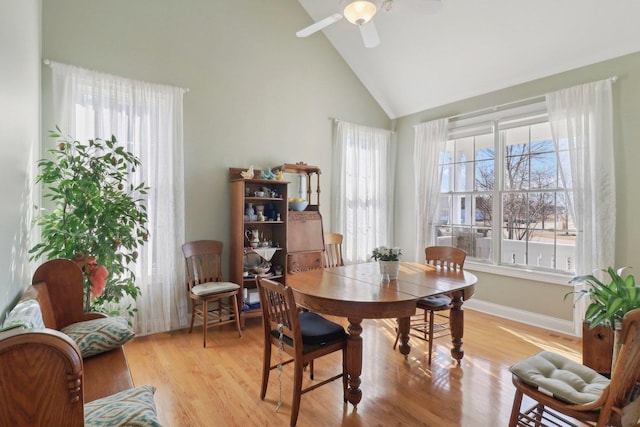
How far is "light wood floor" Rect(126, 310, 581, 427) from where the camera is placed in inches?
82.2

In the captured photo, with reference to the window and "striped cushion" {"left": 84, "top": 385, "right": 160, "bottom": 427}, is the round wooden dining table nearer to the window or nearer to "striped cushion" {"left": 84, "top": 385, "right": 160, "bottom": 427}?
"striped cushion" {"left": 84, "top": 385, "right": 160, "bottom": 427}

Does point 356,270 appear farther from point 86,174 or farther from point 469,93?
point 469,93

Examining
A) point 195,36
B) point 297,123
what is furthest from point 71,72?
point 297,123

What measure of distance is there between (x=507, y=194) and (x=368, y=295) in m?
2.92

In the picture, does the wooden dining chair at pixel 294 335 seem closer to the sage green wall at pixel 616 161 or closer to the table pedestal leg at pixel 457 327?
the table pedestal leg at pixel 457 327

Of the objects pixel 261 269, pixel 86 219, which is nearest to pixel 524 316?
pixel 261 269

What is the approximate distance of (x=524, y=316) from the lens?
3.87 m

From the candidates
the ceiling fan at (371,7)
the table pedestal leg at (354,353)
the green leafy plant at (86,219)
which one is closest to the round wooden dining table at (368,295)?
the table pedestal leg at (354,353)

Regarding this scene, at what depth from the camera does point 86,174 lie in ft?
7.32

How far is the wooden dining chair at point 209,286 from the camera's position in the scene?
330 cm

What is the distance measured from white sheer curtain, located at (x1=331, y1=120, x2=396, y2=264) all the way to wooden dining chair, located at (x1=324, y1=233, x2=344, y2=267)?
0.56m

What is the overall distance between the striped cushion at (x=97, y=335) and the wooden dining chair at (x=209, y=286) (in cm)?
120

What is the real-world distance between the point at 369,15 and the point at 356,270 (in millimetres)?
2020

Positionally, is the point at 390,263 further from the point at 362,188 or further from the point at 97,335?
the point at 362,188
